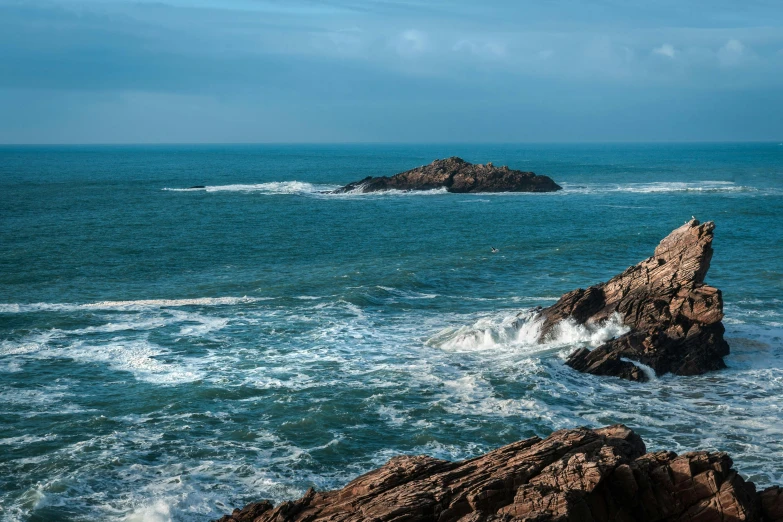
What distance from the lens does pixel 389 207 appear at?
9381 cm

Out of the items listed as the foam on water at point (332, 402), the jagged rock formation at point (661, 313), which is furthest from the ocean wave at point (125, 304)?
the jagged rock formation at point (661, 313)

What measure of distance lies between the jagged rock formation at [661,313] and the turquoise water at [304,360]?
3.24 feet

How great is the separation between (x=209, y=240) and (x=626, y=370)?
1742 inches

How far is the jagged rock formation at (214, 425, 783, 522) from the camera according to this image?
51.6 ft

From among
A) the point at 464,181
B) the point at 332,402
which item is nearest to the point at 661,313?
the point at 332,402

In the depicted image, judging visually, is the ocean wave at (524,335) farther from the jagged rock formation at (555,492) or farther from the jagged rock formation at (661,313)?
the jagged rock formation at (555,492)

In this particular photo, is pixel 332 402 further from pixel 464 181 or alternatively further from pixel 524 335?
pixel 464 181

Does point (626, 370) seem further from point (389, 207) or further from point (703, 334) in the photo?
point (389, 207)

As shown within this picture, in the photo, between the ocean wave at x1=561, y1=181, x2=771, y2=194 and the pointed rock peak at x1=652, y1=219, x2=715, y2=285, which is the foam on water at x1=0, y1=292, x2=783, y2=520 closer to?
the pointed rock peak at x1=652, y1=219, x2=715, y2=285

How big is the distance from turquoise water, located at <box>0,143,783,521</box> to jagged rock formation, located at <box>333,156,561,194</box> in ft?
127

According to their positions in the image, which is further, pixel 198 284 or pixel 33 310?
pixel 198 284

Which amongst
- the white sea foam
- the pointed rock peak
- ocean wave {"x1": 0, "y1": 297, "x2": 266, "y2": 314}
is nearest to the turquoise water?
ocean wave {"x1": 0, "y1": 297, "x2": 266, "y2": 314}

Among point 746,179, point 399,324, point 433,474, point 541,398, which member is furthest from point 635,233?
point 746,179

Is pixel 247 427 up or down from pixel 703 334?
down
